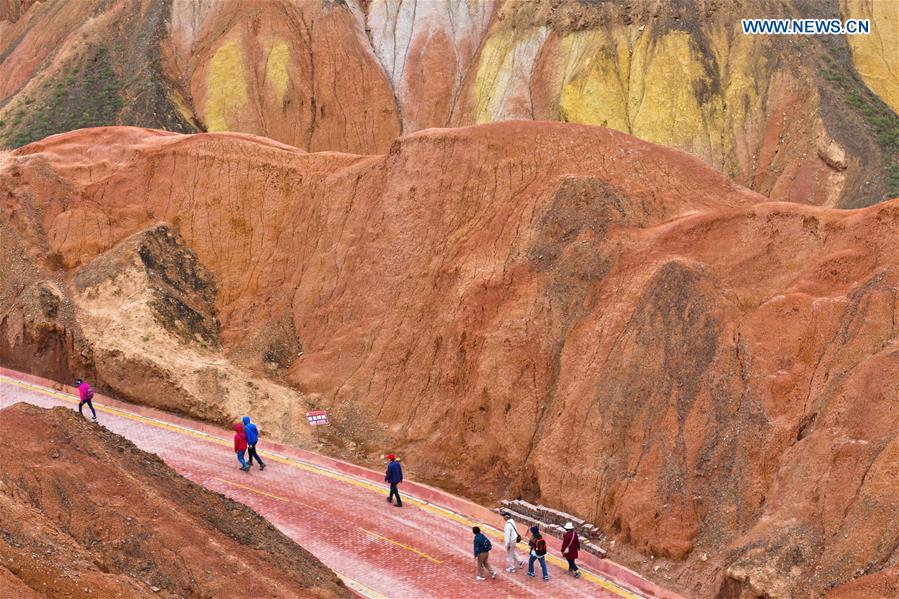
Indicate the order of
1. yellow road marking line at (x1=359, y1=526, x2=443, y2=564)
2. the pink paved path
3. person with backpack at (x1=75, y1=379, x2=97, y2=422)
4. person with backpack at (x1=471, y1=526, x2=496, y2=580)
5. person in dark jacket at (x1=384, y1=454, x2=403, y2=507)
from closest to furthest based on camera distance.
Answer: person with backpack at (x1=471, y1=526, x2=496, y2=580) < the pink paved path < yellow road marking line at (x1=359, y1=526, x2=443, y2=564) < person in dark jacket at (x1=384, y1=454, x2=403, y2=507) < person with backpack at (x1=75, y1=379, x2=97, y2=422)

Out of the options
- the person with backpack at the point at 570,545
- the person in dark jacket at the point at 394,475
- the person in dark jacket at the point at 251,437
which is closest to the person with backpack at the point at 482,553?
the person with backpack at the point at 570,545

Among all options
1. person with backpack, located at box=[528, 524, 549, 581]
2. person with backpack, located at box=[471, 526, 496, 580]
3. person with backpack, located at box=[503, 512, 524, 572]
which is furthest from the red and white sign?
person with backpack, located at box=[528, 524, 549, 581]

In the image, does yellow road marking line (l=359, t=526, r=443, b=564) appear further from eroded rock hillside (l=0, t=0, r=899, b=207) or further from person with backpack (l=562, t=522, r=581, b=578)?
eroded rock hillside (l=0, t=0, r=899, b=207)

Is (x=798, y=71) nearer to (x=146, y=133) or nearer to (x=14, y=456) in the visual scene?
(x=146, y=133)

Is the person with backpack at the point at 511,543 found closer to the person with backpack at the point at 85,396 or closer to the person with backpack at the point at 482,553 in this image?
the person with backpack at the point at 482,553

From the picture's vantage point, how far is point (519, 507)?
22.0 metres

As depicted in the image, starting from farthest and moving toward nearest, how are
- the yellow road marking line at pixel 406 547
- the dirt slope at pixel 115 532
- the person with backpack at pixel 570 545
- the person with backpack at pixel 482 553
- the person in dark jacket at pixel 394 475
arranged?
the person in dark jacket at pixel 394 475 → the yellow road marking line at pixel 406 547 → the person with backpack at pixel 570 545 → the person with backpack at pixel 482 553 → the dirt slope at pixel 115 532

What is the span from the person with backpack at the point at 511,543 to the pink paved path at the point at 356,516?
215 millimetres

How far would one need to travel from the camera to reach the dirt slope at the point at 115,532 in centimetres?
1452

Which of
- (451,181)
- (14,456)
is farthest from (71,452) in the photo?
(451,181)

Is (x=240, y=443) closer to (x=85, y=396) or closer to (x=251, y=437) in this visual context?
(x=251, y=437)

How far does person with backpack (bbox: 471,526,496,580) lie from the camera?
1878 cm

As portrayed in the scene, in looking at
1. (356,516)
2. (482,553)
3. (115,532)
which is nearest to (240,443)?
(356,516)

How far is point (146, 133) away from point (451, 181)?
446 inches
